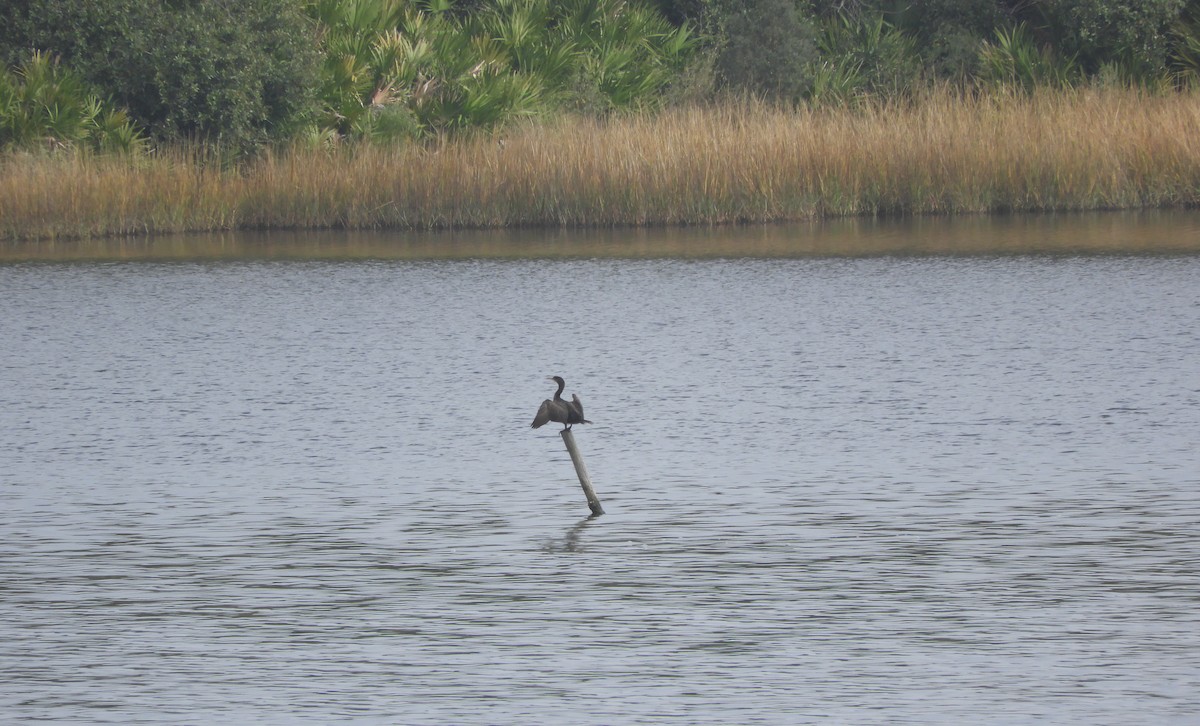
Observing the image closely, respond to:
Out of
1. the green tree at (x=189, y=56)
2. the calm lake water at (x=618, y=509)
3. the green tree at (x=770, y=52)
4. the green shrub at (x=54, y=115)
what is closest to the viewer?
the calm lake water at (x=618, y=509)

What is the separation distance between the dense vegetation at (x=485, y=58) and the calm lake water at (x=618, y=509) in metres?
9.76

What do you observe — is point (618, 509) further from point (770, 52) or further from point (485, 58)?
point (770, 52)

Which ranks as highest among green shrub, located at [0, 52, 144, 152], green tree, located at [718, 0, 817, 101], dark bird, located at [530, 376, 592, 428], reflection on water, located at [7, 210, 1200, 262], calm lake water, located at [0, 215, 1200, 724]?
green tree, located at [718, 0, 817, 101]

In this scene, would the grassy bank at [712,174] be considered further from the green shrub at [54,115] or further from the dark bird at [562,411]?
the dark bird at [562,411]

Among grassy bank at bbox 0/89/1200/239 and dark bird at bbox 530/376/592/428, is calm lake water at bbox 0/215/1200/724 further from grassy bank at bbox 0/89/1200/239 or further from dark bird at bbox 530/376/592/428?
grassy bank at bbox 0/89/1200/239

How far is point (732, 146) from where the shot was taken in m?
23.2

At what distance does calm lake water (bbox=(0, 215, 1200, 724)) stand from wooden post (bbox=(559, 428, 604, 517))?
8 centimetres

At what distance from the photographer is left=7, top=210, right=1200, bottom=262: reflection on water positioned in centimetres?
2012

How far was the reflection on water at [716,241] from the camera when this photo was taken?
2012 centimetres

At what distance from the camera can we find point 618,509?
28.7ft

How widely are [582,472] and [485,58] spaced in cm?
2164

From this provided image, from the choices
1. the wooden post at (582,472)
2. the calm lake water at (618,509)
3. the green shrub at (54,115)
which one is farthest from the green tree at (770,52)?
the wooden post at (582,472)

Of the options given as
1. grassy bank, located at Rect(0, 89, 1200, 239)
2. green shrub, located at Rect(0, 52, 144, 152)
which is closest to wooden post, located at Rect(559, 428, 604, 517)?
grassy bank, located at Rect(0, 89, 1200, 239)

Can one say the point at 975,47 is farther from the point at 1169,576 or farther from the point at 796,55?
the point at 1169,576
